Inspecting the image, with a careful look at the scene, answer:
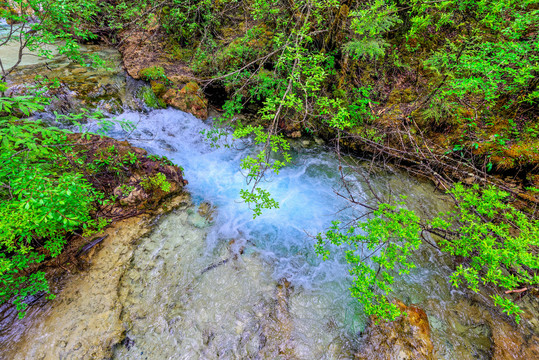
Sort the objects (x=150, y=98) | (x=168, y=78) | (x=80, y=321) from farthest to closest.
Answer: (x=168, y=78)
(x=150, y=98)
(x=80, y=321)

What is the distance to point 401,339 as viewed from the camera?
9.17ft

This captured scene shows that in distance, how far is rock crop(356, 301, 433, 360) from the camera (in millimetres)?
2695

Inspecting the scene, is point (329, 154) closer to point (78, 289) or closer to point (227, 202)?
point (227, 202)

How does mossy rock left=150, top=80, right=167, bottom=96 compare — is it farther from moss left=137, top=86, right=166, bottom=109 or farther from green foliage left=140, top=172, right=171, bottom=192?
green foliage left=140, top=172, right=171, bottom=192

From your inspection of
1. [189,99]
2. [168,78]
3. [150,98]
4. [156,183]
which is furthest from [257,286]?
[168,78]

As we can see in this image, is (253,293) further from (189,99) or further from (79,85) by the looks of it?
(79,85)

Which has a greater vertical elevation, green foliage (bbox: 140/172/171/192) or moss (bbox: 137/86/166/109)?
moss (bbox: 137/86/166/109)

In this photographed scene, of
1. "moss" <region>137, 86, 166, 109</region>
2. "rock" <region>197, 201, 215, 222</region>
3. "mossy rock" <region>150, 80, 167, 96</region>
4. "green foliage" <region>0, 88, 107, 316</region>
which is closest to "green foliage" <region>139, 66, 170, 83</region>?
"mossy rock" <region>150, 80, 167, 96</region>

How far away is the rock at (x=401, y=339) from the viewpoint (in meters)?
2.70

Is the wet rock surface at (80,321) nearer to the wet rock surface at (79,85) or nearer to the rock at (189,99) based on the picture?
the wet rock surface at (79,85)

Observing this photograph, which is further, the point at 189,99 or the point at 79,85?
the point at 189,99

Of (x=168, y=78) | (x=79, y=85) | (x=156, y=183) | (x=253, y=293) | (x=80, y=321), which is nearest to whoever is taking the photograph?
(x=80, y=321)

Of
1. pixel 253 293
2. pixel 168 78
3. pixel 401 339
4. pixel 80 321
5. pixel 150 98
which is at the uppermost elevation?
pixel 168 78

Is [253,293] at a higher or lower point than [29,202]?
lower
